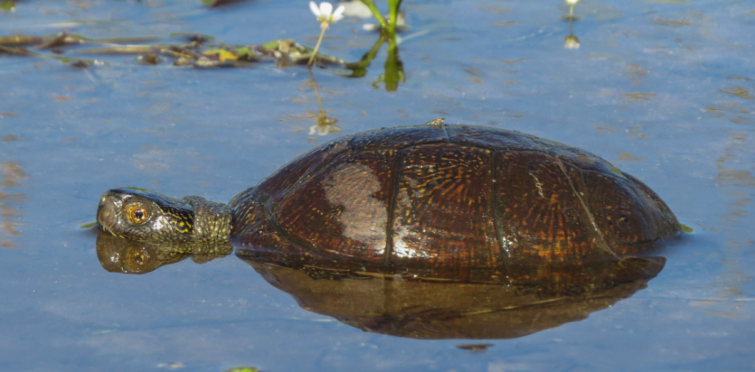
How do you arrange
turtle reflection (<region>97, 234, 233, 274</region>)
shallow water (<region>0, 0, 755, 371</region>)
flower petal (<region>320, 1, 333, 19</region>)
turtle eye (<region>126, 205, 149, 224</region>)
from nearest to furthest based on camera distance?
shallow water (<region>0, 0, 755, 371</region>)
turtle reflection (<region>97, 234, 233, 274</region>)
turtle eye (<region>126, 205, 149, 224</region>)
flower petal (<region>320, 1, 333, 19</region>)

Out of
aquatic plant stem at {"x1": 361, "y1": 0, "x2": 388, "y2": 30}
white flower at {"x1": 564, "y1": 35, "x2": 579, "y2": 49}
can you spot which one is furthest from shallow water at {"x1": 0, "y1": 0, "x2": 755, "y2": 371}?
aquatic plant stem at {"x1": 361, "y1": 0, "x2": 388, "y2": 30}

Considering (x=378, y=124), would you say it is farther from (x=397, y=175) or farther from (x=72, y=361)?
(x=72, y=361)

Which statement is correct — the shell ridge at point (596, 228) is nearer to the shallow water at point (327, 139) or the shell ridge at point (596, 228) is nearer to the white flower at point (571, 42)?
the shallow water at point (327, 139)

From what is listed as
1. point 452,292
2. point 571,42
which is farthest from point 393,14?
point 452,292

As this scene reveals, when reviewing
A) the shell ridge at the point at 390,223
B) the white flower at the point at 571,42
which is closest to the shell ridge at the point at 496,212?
the shell ridge at the point at 390,223

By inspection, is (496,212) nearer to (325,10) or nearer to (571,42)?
(325,10)

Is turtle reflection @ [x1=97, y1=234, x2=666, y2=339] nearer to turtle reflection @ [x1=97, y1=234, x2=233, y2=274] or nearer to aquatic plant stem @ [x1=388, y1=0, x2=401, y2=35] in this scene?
turtle reflection @ [x1=97, y1=234, x2=233, y2=274]
